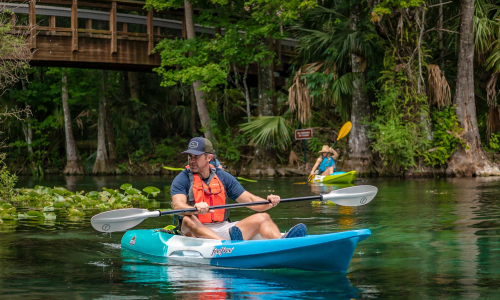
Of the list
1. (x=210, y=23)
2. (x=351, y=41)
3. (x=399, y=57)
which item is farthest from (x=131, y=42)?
(x=399, y=57)

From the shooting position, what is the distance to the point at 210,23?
74.0 feet

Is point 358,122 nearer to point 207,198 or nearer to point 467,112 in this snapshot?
point 467,112

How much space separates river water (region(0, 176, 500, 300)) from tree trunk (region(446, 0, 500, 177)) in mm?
9092

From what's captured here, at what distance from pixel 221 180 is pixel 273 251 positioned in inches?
49.7

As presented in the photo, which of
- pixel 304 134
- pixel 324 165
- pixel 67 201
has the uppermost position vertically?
pixel 304 134

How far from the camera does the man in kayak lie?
6.26 m

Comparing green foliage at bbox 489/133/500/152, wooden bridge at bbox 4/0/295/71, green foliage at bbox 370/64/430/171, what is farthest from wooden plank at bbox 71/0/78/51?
green foliage at bbox 489/133/500/152

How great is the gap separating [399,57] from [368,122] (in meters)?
2.03

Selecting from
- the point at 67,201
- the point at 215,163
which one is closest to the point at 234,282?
the point at 215,163

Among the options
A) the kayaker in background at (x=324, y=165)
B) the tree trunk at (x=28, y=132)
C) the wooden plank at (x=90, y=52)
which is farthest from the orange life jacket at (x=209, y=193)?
the tree trunk at (x=28, y=132)

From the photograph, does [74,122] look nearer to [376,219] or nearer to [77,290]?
[376,219]

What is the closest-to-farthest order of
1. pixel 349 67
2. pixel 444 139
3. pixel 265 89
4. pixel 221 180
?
pixel 221 180 → pixel 444 139 → pixel 349 67 → pixel 265 89

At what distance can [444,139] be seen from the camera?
19188 mm

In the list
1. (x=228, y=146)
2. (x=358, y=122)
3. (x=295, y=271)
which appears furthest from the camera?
(x=228, y=146)
